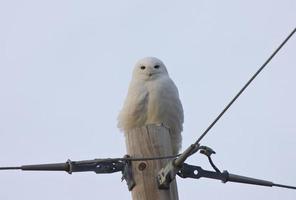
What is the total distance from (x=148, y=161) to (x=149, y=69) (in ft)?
10.7

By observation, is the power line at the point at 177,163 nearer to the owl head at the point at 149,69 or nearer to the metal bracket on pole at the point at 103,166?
the metal bracket on pole at the point at 103,166

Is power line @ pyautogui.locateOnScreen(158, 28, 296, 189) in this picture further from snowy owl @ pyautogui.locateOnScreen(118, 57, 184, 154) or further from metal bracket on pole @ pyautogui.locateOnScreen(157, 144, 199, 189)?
snowy owl @ pyautogui.locateOnScreen(118, 57, 184, 154)

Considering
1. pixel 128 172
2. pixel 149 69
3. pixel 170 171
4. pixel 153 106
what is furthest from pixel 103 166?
pixel 149 69

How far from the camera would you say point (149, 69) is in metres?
7.90

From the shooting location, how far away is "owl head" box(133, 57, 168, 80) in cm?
782

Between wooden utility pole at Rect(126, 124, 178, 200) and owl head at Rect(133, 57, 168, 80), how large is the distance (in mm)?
3012

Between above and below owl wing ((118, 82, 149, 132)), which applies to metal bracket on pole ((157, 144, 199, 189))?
below

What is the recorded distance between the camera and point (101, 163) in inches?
187

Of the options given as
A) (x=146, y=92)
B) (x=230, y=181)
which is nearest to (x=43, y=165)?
(x=230, y=181)

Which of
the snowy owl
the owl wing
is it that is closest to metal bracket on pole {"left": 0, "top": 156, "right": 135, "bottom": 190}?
the snowy owl

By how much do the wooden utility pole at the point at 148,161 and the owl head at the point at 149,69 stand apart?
3.01 m

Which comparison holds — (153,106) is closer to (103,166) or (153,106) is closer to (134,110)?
(134,110)

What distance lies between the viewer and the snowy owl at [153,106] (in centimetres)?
694

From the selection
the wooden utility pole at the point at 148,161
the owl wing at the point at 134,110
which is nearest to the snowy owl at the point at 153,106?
the owl wing at the point at 134,110
